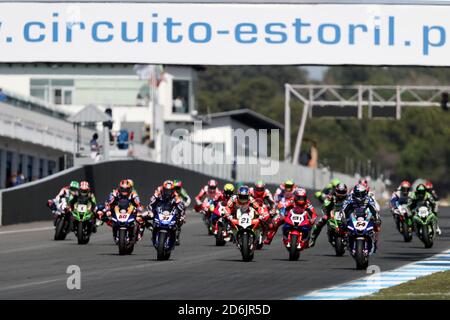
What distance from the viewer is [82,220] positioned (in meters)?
31.5

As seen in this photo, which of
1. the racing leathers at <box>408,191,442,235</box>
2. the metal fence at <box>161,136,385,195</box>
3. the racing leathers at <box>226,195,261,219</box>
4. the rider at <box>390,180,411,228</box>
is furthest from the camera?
the metal fence at <box>161,136,385,195</box>

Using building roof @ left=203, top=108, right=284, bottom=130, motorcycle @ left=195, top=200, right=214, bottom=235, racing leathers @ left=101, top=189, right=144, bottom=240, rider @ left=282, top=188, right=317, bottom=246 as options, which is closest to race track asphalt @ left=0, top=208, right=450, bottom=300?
motorcycle @ left=195, top=200, right=214, bottom=235

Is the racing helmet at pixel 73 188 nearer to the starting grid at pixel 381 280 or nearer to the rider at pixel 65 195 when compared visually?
the rider at pixel 65 195

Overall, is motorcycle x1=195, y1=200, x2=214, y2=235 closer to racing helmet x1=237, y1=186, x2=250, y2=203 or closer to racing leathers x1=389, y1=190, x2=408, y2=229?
racing leathers x1=389, y1=190, x2=408, y2=229

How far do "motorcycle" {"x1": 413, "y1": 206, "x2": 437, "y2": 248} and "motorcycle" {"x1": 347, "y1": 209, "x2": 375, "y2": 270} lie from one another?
663cm

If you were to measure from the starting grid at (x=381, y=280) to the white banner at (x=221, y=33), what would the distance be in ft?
21.8

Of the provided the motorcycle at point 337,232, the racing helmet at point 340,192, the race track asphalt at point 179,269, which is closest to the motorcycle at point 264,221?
the race track asphalt at point 179,269

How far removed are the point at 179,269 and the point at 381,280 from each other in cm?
363

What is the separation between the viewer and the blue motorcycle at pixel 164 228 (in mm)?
25484

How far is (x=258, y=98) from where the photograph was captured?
166m

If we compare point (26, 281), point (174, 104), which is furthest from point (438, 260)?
point (174, 104)

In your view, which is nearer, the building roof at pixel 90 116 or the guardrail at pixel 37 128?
the building roof at pixel 90 116

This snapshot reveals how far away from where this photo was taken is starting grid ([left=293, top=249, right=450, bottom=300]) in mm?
18562
